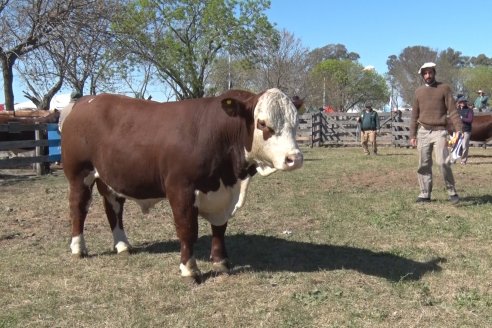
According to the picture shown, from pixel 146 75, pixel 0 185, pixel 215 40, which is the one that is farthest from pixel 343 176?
pixel 146 75

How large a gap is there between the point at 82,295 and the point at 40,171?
1029cm

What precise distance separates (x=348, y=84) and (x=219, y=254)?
69.7m

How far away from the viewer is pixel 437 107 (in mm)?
8398

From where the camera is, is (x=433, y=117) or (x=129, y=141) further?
(x=433, y=117)

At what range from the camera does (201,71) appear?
35.9m

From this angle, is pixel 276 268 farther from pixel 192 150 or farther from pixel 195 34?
pixel 195 34

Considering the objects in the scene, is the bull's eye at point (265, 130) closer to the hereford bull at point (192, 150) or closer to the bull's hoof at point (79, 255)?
the hereford bull at point (192, 150)

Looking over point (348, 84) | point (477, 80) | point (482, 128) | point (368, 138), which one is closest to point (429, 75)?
point (482, 128)

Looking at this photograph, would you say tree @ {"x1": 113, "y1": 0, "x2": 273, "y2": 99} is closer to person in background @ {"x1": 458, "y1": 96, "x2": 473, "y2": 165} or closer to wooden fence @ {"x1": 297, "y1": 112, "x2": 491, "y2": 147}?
wooden fence @ {"x1": 297, "y1": 112, "x2": 491, "y2": 147}

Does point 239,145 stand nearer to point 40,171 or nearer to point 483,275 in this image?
point 483,275

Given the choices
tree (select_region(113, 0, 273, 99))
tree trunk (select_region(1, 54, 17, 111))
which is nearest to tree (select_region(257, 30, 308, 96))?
tree (select_region(113, 0, 273, 99))

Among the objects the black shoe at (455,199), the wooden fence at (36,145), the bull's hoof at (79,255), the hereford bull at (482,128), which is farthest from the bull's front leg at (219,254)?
the hereford bull at (482,128)

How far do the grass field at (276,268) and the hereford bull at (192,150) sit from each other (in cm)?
61

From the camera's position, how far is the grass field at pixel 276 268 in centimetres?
436
